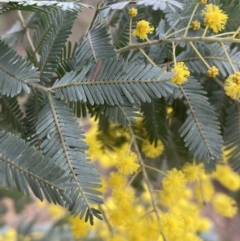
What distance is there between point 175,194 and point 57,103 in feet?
0.62

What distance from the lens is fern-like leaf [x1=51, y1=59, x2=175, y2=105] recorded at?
0.37 metres

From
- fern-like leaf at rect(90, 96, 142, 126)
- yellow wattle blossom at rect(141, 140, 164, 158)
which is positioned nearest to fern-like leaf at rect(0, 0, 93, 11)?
fern-like leaf at rect(90, 96, 142, 126)

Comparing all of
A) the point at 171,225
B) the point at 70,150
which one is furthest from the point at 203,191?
the point at 70,150

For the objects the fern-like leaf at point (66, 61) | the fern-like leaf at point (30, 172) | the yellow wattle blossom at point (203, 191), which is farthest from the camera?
the yellow wattle blossom at point (203, 191)

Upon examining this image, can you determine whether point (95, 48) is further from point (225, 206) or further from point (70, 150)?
point (225, 206)

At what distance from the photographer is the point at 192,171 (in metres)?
0.51

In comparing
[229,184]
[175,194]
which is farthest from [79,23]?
[175,194]

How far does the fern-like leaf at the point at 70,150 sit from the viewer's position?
36cm

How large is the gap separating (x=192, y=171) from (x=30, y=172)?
244 millimetres

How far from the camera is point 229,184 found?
0.65 metres

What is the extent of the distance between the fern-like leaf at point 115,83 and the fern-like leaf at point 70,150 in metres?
0.02

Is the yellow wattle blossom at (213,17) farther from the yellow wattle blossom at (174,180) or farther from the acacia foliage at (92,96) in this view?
the yellow wattle blossom at (174,180)

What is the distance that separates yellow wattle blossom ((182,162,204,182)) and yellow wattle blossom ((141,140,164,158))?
40 mm

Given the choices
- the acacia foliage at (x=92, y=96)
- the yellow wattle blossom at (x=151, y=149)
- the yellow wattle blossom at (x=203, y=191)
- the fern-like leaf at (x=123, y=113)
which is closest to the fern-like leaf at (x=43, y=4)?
the acacia foliage at (x=92, y=96)
